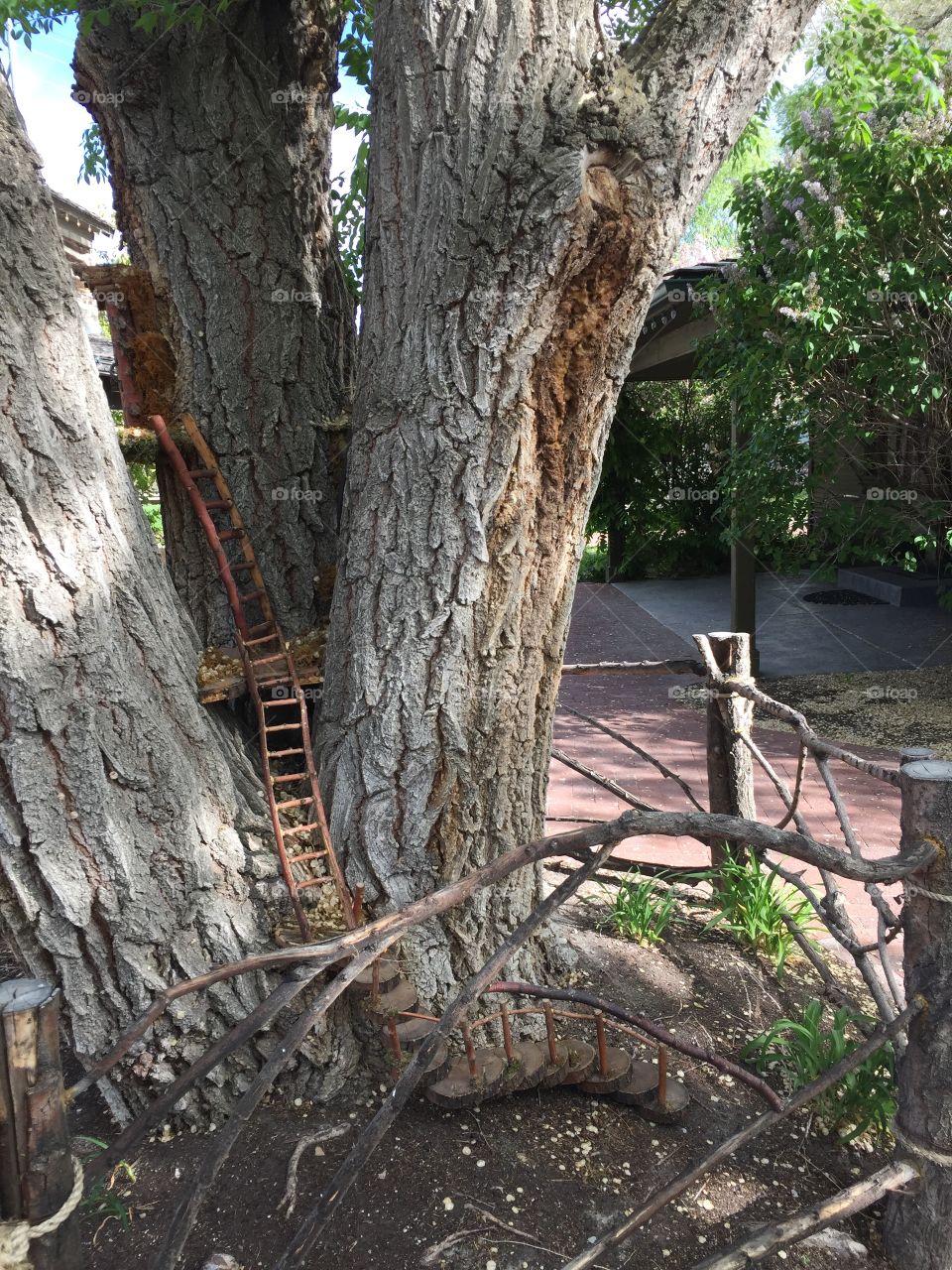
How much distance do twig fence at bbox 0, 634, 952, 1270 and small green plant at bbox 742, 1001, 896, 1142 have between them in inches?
5.5

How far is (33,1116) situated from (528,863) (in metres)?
0.79

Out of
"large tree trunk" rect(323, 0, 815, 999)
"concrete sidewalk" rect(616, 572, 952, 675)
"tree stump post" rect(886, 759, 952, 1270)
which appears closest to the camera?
"tree stump post" rect(886, 759, 952, 1270)

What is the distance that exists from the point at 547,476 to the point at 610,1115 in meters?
1.59

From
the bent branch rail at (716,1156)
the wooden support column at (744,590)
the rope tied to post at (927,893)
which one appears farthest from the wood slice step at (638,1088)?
the wooden support column at (744,590)

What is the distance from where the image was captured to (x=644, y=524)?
13992mm

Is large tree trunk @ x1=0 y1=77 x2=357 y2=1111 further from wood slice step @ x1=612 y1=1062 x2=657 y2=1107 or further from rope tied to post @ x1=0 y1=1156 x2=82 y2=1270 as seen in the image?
wood slice step @ x1=612 y1=1062 x2=657 y2=1107

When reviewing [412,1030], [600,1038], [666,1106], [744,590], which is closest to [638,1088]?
[666,1106]

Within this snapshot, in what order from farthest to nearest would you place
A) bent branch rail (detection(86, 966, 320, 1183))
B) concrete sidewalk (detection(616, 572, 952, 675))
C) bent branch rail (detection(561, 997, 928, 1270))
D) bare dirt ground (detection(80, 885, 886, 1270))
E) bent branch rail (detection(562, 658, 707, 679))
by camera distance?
concrete sidewalk (detection(616, 572, 952, 675)), bent branch rail (detection(562, 658, 707, 679)), bare dirt ground (detection(80, 885, 886, 1270)), bent branch rail (detection(561, 997, 928, 1270)), bent branch rail (detection(86, 966, 320, 1183))

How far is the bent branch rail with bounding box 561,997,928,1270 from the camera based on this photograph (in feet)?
5.20

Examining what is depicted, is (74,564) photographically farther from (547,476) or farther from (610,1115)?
(610,1115)

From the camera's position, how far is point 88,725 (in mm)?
1911

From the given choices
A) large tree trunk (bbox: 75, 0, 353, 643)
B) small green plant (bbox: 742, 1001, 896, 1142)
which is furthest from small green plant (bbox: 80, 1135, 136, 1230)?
small green plant (bbox: 742, 1001, 896, 1142)

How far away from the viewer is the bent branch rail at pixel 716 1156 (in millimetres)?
1585

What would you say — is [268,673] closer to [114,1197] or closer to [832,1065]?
[114,1197]
